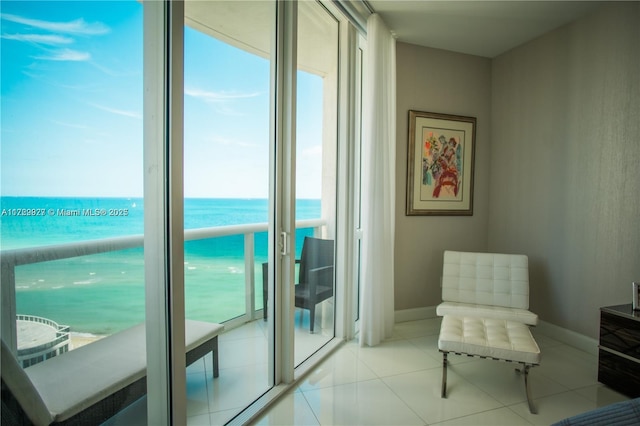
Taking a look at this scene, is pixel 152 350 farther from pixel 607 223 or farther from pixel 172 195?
pixel 607 223

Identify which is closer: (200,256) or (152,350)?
(152,350)

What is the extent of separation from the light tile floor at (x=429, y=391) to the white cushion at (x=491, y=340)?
0.99 feet

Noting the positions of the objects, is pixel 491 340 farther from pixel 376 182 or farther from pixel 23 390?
pixel 23 390

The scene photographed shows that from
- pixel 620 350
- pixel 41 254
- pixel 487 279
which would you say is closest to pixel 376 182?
pixel 487 279

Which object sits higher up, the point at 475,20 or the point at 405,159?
the point at 475,20

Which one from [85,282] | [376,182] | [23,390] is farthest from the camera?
[376,182]

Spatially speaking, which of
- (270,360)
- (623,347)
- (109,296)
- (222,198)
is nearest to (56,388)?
(109,296)

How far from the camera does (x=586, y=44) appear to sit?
283cm

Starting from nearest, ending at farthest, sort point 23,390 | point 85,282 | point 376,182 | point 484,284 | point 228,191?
point 23,390, point 85,282, point 228,191, point 376,182, point 484,284

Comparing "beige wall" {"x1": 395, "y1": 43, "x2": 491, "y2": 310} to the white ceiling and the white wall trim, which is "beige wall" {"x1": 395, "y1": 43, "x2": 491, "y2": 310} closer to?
the white ceiling

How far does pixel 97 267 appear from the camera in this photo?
3.80 ft

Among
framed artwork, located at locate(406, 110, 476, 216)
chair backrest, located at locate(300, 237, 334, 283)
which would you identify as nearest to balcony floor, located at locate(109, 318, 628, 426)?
chair backrest, located at locate(300, 237, 334, 283)

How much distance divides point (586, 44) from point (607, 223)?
1462mm

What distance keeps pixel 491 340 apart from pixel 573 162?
1.79m
